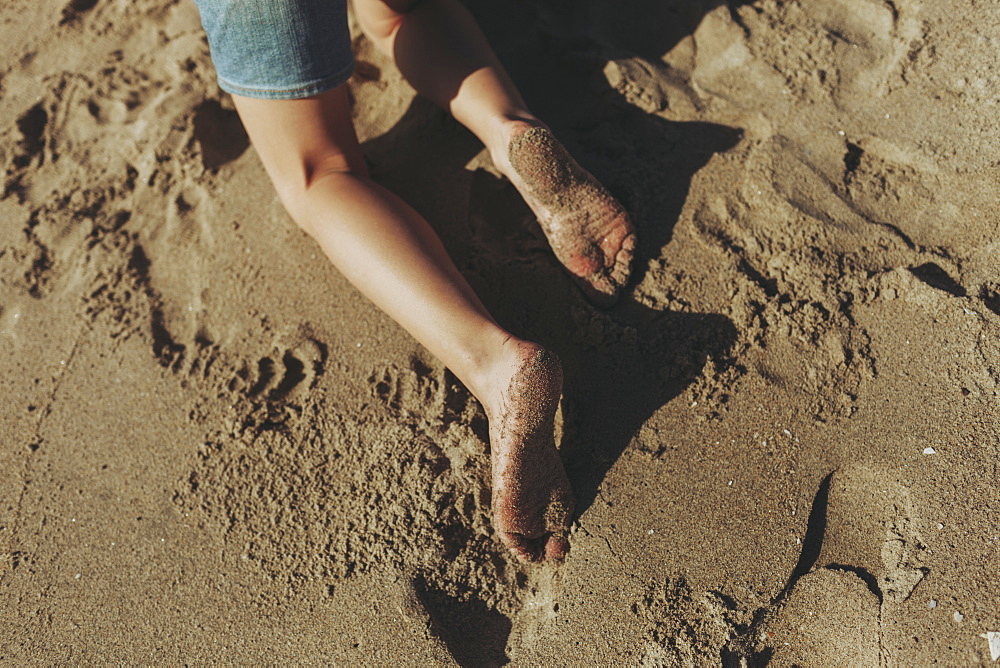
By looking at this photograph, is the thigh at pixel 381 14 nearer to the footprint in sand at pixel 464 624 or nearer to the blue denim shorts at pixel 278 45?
the blue denim shorts at pixel 278 45

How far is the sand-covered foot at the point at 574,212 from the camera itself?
174 cm

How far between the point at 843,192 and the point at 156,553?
6.33 ft

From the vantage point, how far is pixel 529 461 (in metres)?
1.51

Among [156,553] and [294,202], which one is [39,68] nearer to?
[294,202]

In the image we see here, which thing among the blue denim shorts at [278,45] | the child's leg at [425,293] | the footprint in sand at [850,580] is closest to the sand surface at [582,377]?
the footprint in sand at [850,580]

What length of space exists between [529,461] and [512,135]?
777 mm

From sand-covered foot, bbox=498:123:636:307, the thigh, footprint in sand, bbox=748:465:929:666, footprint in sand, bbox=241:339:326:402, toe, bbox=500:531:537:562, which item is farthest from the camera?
the thigh

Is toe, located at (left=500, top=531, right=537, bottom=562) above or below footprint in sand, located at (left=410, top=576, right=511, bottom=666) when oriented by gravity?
above

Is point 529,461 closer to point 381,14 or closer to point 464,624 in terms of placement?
point 464,624

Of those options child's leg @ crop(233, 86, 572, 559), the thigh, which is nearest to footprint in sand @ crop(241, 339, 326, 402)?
child's leg @ crop(233, 86, 572, 559)

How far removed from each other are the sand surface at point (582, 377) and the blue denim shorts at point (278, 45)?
1.62 feet

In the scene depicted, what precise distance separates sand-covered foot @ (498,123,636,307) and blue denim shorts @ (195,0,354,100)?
1.49ft

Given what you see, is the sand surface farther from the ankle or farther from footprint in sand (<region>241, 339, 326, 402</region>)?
the ankle

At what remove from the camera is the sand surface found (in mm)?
1550
